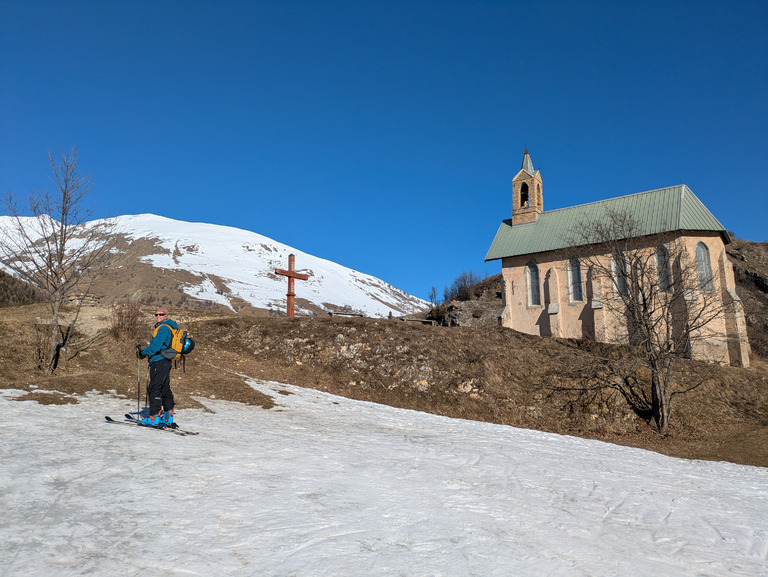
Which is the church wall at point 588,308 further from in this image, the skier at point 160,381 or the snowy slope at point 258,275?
the snowy slope at point 258,275

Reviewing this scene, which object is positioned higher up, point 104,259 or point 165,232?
point 165,232

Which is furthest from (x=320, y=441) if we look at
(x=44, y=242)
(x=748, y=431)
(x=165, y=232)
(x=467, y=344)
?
(x=165, y=232)

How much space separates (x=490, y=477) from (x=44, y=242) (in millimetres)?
13829

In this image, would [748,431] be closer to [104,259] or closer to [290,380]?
[290,380]

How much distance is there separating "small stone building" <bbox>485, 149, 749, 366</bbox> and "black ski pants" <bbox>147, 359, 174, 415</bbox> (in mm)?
24034

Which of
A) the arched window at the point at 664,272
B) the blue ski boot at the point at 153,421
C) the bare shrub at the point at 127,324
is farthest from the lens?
the arched window at the point at 664,272

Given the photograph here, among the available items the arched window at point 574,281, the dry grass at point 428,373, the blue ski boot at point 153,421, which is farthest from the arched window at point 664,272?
the blue ski boot at point 153,421

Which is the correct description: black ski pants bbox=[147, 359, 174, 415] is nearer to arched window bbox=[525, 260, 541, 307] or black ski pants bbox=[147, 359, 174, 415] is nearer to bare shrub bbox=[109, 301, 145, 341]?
bare shrub bbox=[109, 301, 145, 341]

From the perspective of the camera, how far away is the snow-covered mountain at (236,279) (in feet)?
335

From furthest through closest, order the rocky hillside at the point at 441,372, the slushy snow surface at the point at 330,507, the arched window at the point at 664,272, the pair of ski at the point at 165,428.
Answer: the arched window at the point at 664,272
the rocky hillside at the point at 441,372
the pair of ski at the point at 165,428
the slushy snow surface at the point at 330,507

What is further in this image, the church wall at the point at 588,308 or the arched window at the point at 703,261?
the arched window at the point at 703,261

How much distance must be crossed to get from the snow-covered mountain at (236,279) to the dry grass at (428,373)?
170ft

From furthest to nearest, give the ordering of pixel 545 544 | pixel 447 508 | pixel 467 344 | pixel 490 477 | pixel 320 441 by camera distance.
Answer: pixel 467 344
pixel 320 441
pixel 490 477
pixel 447 508
pixel 545 544

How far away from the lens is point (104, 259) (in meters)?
15.0
